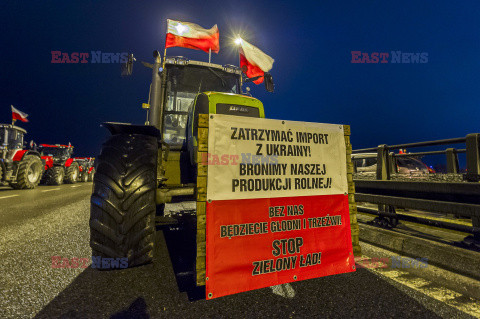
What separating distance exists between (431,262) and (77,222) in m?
5.82

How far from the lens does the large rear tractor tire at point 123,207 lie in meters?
2.00

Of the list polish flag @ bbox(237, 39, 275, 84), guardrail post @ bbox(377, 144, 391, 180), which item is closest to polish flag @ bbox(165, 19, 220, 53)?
polish flag @ bbox(237, 39, 275, 84)

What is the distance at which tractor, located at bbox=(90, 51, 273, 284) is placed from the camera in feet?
6.58

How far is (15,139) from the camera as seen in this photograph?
1185 centimetres

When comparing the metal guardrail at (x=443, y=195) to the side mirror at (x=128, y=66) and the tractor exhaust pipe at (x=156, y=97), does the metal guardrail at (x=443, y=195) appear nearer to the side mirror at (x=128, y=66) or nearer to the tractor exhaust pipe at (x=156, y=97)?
the tractor exhaust pipe at (x=156, y=97)

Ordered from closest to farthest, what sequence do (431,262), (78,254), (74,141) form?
(431,262)
(78,254)
(74,141)

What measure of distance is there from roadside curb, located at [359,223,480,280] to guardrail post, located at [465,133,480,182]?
917mm

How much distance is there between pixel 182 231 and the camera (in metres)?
4.11

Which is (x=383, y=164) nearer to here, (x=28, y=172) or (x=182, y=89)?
(x=182, y=89)

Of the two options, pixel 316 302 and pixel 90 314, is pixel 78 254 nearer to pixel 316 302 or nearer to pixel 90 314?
pixel 90 314

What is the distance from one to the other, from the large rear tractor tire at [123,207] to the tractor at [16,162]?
→ 40.3ft

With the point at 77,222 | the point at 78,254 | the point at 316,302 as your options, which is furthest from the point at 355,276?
the point at 77,222

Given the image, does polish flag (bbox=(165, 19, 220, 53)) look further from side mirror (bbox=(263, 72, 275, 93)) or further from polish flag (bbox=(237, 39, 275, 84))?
side mirror (bbox=(263, 72, 275, 93))

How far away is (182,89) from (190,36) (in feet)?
10.6
